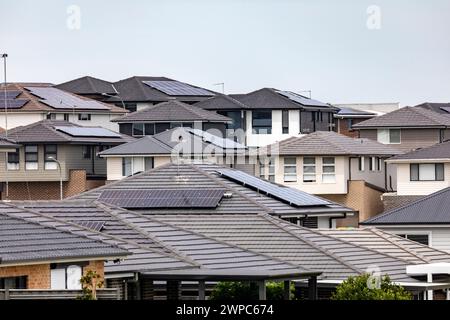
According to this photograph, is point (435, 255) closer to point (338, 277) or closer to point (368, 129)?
point (338, 277)

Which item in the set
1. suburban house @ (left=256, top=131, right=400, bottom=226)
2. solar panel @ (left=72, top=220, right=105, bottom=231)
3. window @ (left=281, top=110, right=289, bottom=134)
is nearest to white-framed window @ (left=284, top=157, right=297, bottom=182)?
suburban house @ (left=256, top=131, right=400, bottom=226)

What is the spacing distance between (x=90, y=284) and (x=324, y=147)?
3565 cm

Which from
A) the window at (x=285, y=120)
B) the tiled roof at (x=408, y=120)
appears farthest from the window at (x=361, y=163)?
the window at (x=285, y=120)

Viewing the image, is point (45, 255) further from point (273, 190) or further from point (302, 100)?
point (302, 100)

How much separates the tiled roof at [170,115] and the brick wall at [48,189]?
6.04m

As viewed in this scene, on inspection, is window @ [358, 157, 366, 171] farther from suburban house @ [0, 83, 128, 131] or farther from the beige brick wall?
the beige brick wall

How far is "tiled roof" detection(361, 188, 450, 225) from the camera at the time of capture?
40219mm

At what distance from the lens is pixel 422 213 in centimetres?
4066

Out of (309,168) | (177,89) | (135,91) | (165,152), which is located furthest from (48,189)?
(177,89)

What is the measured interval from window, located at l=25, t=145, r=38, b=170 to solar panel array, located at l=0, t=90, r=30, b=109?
8294 millimetres

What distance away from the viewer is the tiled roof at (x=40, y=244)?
19672mm

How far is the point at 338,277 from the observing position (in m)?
27.8
